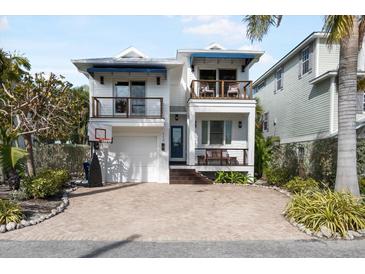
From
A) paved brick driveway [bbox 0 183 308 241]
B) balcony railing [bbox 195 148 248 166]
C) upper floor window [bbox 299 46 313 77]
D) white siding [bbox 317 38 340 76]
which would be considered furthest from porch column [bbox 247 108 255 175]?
upper floor window [bbox 299 46 313 77]

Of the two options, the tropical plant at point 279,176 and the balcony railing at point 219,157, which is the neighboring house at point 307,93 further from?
the balcony railing at point 219,157

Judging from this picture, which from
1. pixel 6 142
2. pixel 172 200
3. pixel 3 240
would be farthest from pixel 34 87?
pixel 172 200

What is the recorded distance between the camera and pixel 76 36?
10328mm

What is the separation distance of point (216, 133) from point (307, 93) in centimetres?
666

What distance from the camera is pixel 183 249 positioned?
215 inches

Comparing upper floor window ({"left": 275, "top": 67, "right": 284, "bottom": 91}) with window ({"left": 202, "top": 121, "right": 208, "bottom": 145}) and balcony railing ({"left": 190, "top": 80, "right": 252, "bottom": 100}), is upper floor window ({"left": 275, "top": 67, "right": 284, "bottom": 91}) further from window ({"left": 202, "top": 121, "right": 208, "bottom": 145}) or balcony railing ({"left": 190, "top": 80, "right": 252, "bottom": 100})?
window ({"left": 202, "top": 121, "right": 208, "bottom": 145})

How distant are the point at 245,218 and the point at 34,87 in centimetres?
856

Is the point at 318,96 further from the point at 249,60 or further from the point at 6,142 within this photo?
the point at 6,142

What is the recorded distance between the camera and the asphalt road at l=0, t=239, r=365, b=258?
17.1 ft

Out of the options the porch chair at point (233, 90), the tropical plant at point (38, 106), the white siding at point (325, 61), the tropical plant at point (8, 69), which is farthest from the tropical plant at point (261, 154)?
the tropical plant at point (8, 69)

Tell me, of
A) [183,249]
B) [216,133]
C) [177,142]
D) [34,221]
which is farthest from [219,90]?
[183,249]

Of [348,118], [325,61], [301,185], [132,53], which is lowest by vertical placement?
[301,185]

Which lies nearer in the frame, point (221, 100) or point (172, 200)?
point (172, 200)

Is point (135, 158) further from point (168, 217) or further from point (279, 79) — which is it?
point (279, 79)
